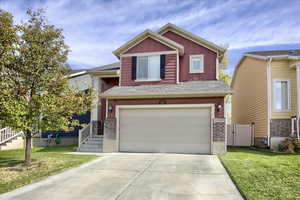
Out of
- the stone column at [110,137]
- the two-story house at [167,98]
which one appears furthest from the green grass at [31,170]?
the two-story house at [167,98]

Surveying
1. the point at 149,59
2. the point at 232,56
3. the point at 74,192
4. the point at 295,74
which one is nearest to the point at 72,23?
the point at 149,59

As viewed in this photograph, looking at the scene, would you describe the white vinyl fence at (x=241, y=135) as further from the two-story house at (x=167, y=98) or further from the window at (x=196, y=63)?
the window at (x=196, y=63)

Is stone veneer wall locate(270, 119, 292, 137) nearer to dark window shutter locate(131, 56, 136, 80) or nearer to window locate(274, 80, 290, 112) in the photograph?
window locate(274, 80, 290, 112)

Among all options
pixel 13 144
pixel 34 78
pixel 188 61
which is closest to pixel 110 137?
pixel 34 78

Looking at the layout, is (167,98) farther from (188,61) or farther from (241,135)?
(241,135)

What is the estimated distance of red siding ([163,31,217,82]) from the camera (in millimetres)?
13250

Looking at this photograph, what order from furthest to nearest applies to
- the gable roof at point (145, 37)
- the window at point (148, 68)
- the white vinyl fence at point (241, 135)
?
the white vinyl fence at point (241, 135)
the window at point (148, 68)
the gable roof at point (145, 37)

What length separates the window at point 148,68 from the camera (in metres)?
13.2

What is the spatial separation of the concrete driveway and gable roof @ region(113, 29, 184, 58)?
7196 millimetres

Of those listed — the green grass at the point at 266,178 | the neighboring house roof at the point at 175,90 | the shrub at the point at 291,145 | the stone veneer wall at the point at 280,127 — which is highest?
the neighboring house roof at the point at 175,90

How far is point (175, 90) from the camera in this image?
11.9 meters

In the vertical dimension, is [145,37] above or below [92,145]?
above

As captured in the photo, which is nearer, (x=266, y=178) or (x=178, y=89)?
(x=266, y=178)

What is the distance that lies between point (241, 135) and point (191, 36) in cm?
751
